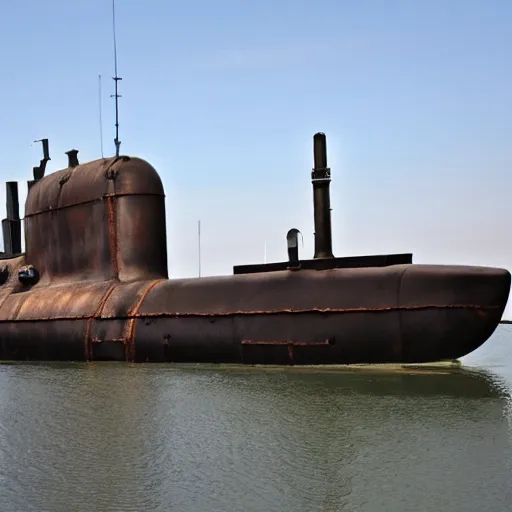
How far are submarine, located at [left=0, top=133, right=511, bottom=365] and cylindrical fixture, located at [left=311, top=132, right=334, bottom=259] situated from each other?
0.03 m

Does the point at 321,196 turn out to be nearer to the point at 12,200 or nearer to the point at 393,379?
the point at 393,379

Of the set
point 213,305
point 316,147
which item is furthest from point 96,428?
point 316,147

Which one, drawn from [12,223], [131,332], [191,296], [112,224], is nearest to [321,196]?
[191,296]

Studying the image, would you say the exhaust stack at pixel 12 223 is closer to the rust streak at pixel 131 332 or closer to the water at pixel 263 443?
the rust streak at pixel 131 332

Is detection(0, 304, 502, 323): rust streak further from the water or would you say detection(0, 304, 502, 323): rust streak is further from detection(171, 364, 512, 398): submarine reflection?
the water

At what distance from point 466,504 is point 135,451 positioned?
145 inches

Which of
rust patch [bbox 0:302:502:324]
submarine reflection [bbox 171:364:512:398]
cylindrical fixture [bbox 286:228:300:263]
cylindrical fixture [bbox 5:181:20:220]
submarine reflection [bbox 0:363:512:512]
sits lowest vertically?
submarine reflection [bbox 171:364:512:398]

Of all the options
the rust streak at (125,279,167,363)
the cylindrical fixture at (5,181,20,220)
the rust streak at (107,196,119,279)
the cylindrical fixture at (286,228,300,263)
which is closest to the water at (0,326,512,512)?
the cylindrical fixture at (286,228,300,263)

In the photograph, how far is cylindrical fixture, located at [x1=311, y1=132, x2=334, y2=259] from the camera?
54.0 feet

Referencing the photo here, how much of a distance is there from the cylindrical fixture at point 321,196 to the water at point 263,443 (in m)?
3.32

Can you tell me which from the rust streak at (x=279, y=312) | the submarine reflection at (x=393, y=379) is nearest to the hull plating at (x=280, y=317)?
the rust streak at (x=279, y=312)

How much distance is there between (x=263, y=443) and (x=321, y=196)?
29.0ft

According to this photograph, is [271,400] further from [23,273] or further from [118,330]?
[23,273]

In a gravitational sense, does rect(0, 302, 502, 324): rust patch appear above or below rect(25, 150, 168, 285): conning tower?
below
